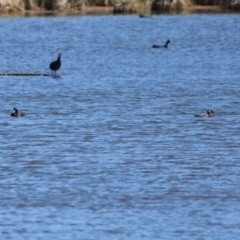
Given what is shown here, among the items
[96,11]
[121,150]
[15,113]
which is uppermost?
[121,150]

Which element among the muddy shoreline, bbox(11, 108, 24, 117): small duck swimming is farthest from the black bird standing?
the muddy shoreline

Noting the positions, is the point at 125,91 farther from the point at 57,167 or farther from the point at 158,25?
the point at 158,25

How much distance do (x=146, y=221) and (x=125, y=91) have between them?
15.7m

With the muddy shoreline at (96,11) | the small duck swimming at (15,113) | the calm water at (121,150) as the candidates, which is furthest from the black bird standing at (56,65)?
the muddy shoreline at (96,11)

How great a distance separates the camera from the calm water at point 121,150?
1588 centimetres

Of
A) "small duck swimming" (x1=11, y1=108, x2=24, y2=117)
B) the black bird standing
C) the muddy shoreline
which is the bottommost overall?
the muddy shoreline

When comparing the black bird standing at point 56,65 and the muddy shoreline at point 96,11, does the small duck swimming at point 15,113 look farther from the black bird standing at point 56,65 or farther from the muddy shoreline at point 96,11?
the muddy shoreline at point 96,11

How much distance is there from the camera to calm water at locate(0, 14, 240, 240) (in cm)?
1588

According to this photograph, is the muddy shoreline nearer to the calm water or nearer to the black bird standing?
the calm water

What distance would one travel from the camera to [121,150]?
21188 mm

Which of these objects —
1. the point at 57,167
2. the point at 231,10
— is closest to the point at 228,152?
the point at 57,167

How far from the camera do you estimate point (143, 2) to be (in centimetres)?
7550

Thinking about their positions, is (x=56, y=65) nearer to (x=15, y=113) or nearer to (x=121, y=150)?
(x=15, y=113)

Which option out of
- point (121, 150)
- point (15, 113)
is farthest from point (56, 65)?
point (121, 150)
